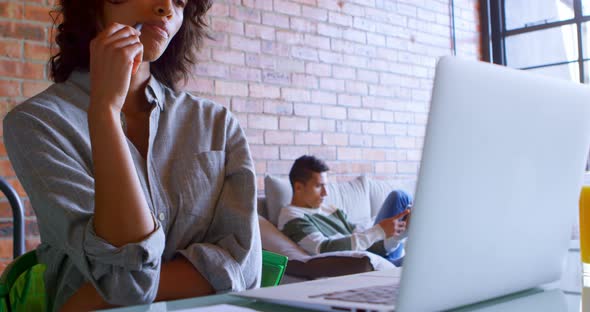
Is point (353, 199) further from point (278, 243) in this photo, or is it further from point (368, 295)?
point (368, 295)

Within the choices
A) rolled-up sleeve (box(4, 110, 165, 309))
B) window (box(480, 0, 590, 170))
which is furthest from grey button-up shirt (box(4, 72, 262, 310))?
window (box(480, 0, 590, 170))

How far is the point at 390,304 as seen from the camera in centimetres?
70

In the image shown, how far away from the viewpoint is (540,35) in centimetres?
556

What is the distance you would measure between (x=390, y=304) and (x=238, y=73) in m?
3.04

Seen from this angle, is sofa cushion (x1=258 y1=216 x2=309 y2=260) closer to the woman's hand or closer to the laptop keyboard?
the woman's hand

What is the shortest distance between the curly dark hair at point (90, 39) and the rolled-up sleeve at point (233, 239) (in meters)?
0.29

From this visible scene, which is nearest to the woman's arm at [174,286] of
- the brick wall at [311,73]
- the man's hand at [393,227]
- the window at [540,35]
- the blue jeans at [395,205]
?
the brick wall at [311,73]

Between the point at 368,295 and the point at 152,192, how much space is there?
56 cm

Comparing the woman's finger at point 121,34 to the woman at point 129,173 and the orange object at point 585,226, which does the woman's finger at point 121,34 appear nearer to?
the woman at point 129,173

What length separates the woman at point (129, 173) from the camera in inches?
40.4

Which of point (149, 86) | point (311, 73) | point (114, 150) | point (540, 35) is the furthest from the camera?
point (540, 35)

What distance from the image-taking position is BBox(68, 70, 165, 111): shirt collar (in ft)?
4.15

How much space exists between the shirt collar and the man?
1.83m

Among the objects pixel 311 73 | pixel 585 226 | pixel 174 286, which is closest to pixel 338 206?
pixel 311 73
